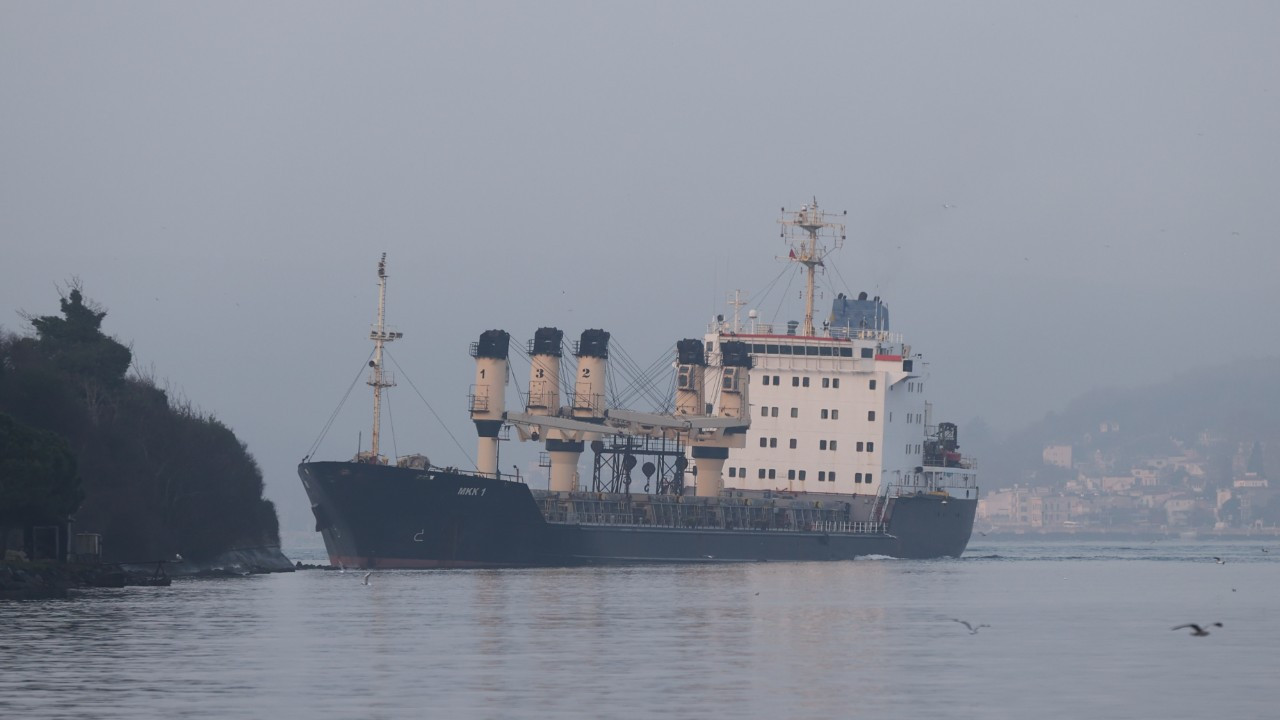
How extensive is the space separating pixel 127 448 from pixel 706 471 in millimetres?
23699

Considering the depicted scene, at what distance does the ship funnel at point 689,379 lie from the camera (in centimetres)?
7406

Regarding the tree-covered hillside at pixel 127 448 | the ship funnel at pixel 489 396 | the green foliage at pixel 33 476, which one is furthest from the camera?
the ship funnel at pixel 489 396

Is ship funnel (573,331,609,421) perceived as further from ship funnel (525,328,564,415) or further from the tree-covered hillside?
the tree-covered hillside

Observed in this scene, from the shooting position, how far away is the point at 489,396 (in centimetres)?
6681

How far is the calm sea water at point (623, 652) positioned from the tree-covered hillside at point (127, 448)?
20.6 ft

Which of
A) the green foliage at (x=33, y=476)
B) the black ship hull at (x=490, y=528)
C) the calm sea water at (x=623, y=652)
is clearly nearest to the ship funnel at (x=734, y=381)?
the black ship hull at (x=490, y=528)

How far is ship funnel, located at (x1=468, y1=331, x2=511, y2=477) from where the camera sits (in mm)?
66812

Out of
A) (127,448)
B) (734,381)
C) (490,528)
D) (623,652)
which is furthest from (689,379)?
(623,652)

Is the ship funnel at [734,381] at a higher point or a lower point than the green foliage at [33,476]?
higher

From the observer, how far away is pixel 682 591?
53500 mm

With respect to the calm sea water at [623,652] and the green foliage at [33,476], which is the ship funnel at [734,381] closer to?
the calm sea water at [623,652]

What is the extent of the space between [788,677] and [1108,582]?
4112 centimetres

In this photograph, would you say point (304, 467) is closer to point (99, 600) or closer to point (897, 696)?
point (99, 600)

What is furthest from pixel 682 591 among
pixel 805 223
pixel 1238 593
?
pixel 805 223
